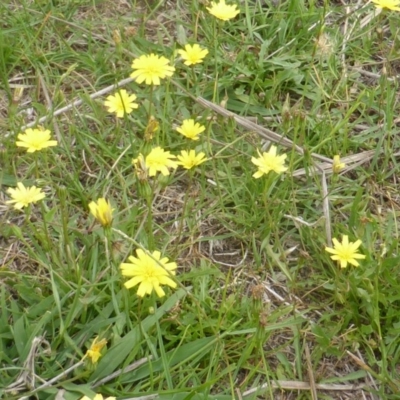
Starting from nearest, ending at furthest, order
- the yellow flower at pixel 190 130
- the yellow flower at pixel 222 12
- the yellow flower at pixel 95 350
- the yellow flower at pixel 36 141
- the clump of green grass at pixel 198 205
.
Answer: the yellow flower at pixel 95 350, the clump of green grass at pixel 198 205, the yellow flower at pixel 36 141, the yellow flower at pixel 190 130, the yellow flower at pixel 222 12

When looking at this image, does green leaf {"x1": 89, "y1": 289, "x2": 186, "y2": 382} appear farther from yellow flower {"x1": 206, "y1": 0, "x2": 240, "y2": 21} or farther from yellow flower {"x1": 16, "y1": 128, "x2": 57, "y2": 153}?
yellow flower {"x1": 206, "y1": 0, "x2": 240, "y2": 21}

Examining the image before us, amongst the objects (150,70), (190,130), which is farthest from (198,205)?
(150,70)

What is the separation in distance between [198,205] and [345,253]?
409 mm

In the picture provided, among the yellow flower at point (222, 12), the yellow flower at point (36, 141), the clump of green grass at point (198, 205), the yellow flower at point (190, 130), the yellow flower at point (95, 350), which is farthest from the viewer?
the yellow flower at point (222, 12)

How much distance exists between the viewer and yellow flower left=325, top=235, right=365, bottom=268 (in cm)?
141

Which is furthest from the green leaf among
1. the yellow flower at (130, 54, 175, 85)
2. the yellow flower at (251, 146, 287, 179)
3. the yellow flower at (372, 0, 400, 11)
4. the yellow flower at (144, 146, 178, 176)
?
the yellow flower at (372, 0, 400, 11)

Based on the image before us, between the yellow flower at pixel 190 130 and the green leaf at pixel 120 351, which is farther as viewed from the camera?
the yellow flower at pixel 190 130

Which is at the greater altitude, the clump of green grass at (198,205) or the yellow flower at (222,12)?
the yellow flower at (222,12)

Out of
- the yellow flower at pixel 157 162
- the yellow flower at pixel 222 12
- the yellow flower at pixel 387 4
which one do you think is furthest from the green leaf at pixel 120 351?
the yellow flower at pixel 387 4

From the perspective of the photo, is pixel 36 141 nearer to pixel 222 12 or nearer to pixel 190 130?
pixel 190 130

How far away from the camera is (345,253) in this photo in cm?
143

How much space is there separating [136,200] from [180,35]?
652mm

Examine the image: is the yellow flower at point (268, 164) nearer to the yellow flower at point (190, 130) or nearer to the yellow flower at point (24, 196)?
the yellow flower at point (190, 130)

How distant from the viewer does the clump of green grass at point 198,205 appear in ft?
4.34
